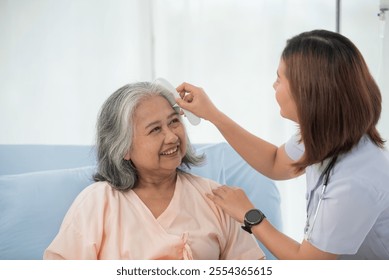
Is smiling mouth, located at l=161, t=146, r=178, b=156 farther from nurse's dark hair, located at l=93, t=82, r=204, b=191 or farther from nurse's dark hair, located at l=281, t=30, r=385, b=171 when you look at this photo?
nurse's dark hair, located at l=281, t=30, r=385, b=171

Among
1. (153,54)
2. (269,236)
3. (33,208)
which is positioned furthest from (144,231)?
(153,54)

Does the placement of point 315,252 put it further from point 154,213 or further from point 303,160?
point 154,213

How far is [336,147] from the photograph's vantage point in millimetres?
1315

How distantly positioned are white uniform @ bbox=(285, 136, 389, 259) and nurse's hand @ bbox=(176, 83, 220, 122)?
0.40 metres

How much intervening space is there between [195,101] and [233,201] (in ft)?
1.02

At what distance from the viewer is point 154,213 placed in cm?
155

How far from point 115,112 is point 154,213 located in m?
0.32

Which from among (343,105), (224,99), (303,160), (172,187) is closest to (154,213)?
(172,187)

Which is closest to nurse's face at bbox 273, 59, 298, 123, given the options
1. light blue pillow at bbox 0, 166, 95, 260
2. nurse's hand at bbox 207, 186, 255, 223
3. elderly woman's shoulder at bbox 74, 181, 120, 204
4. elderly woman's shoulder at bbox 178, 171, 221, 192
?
nurse's hand at bbox 207, 186, 255, 223

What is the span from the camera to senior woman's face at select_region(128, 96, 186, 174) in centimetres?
153

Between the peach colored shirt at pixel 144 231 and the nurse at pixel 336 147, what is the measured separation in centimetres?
20

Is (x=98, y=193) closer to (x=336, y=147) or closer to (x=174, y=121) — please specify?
(x=174, y=121)

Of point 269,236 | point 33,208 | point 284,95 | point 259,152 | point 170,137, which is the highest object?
point 284,95

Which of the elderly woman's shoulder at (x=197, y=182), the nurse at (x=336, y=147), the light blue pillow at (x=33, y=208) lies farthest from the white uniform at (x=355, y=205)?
the light blue pillow at (x=33, y=208)
